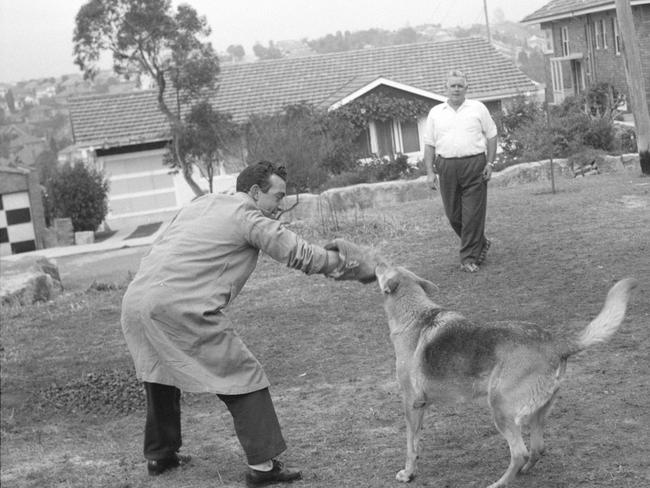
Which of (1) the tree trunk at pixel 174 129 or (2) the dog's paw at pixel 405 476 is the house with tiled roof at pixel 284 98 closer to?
(1) the tree trunk at pixel 174 129

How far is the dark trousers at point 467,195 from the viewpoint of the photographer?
9.59 m

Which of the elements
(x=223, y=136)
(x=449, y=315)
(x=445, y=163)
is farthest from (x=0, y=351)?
(x=223, y=136)

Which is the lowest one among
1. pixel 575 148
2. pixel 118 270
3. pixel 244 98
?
pixel 118 270

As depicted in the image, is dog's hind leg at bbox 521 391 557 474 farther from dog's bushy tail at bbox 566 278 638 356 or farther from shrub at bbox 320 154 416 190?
shrub at bbox 320 154 416 190

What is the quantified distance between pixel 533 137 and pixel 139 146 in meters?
24.3

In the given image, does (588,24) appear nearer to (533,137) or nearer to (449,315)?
(533,137)

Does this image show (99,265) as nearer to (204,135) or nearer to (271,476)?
(204,135)

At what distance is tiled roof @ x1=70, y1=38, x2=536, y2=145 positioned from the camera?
138ft

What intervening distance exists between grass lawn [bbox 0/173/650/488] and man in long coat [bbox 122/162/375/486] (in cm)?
49

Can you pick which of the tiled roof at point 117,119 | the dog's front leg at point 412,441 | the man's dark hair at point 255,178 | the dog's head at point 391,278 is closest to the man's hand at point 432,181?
the dog's head at point 391,278

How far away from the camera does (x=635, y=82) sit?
16938 mm

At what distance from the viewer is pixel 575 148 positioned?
66.7 feet

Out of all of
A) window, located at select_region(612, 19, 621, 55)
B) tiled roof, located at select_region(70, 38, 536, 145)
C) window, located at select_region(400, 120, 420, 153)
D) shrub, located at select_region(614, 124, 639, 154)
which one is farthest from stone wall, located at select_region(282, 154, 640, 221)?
window, located at select_region(612, 19, 621, 55)

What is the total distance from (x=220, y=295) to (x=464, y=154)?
→ 5.06 m
